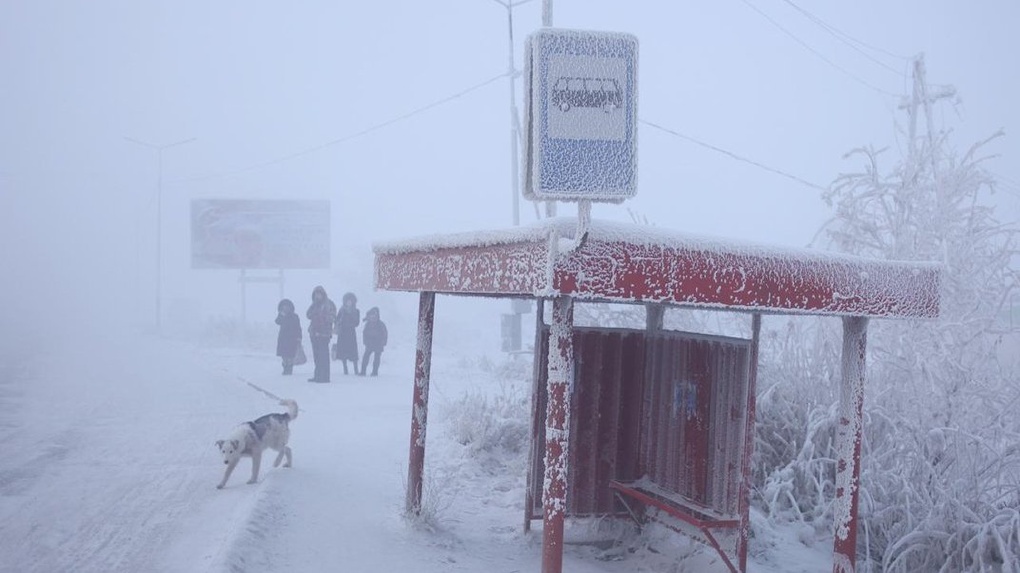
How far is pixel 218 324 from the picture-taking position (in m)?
30.0

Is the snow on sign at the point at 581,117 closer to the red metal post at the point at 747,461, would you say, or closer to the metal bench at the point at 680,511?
the red metal post at the point at 747,461

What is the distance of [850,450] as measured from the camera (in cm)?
467

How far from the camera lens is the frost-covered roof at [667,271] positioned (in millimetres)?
3318

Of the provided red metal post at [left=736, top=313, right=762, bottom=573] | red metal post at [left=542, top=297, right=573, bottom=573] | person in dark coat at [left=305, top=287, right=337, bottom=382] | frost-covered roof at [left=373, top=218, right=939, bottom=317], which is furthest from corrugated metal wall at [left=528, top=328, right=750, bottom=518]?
person in dark coat at [left=305, top=287, right=337, bottom=382]

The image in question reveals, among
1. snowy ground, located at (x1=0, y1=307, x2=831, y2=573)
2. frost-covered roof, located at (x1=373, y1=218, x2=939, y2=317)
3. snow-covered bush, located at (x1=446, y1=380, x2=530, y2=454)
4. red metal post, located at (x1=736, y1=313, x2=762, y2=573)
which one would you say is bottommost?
snowy ground, located at (x1=0, y1=307, x2=831, y2=573)

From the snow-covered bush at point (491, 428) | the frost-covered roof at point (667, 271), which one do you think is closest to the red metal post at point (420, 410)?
the frost-covered roof at point (667, 271)

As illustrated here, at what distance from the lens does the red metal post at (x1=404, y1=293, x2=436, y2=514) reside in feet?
18.8

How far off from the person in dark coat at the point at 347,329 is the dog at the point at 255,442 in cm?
846

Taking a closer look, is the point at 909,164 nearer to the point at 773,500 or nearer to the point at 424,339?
the point at 773,500

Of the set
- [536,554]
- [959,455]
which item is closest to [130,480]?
[536,554]

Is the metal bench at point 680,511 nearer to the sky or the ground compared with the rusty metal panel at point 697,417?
nearer to the ground

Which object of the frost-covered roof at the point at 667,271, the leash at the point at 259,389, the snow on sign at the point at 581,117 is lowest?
the leash at the point at 259,389

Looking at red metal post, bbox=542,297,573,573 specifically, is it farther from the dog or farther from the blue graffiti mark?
the dog

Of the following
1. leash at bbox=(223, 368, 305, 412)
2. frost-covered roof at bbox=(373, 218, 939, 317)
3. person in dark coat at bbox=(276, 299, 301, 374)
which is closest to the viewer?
frost-covered roof at bbox=(373, 218, 939, 317)
